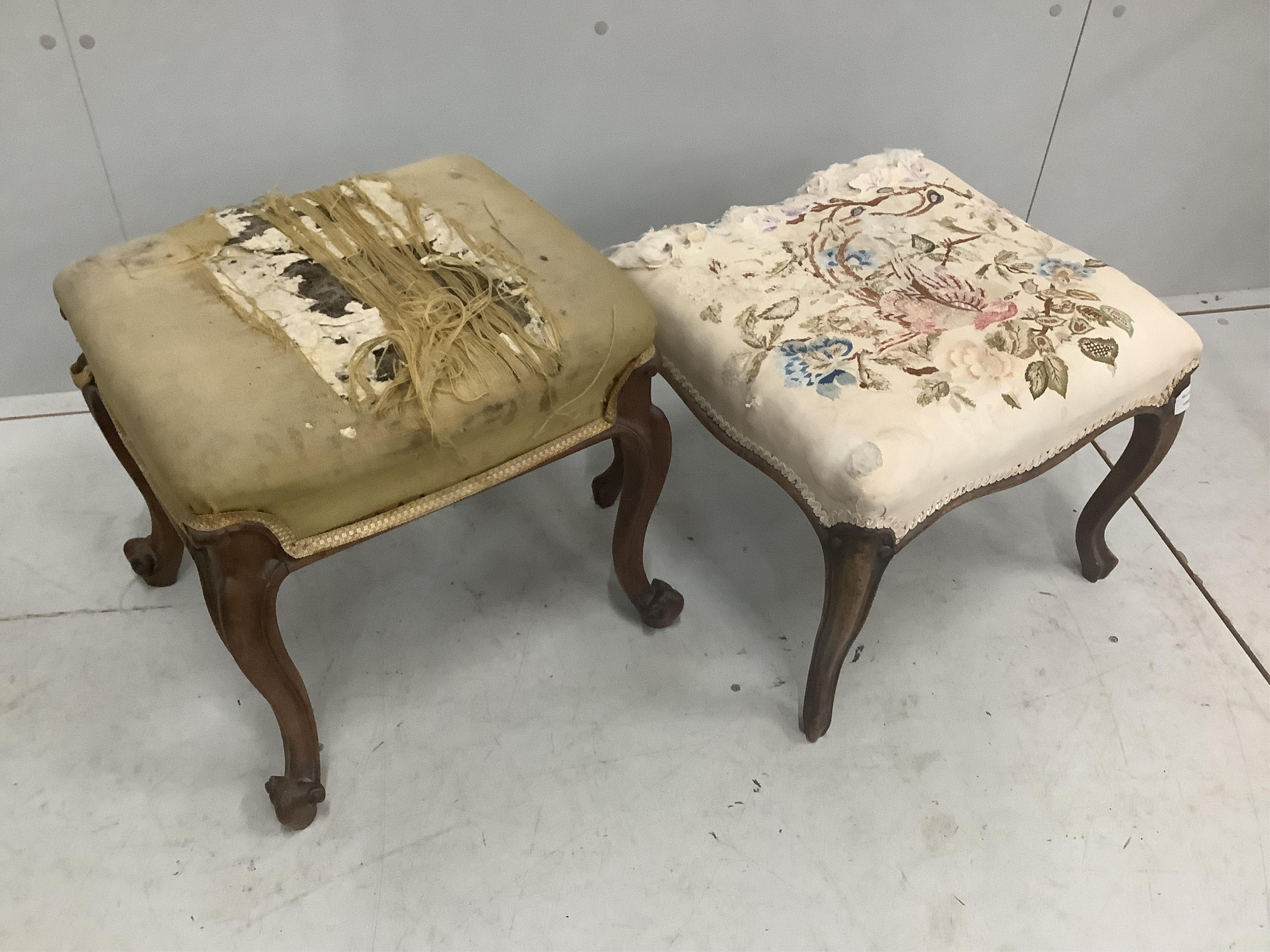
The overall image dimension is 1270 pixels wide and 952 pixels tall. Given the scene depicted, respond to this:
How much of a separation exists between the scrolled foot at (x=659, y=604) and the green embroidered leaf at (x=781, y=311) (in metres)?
0.37

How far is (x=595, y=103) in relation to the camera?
131 centimetres

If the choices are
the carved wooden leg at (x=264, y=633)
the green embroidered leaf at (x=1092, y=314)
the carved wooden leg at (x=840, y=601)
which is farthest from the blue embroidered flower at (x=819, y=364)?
the carved wooden leg at (x=264, y=633)

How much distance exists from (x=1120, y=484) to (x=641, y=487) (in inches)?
22.8

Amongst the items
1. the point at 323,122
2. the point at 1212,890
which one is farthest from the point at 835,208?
the point at 1212,890

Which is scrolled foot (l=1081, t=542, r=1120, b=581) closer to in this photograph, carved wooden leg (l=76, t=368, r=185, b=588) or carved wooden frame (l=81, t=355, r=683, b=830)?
carved wooden frame (l=81, t=355, r=683, b=830)

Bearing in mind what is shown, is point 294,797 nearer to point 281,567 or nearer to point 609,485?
point 281,567

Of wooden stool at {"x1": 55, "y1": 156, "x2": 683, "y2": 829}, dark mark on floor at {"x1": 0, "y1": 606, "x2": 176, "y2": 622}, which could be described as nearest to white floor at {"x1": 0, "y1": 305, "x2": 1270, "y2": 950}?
dark mark on floor at {"x1": 0, "y1": 606, "x2": 176, "y2": 622}

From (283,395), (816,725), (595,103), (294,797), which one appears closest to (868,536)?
(816,725)

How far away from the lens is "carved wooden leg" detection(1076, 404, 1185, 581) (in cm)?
106

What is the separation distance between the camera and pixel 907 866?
101cm

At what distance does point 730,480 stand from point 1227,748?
68 centimetres

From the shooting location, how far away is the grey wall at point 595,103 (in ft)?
3.86

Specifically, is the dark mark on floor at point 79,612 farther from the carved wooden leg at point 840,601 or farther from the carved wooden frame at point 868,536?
the carved wooden leg at point 840,601

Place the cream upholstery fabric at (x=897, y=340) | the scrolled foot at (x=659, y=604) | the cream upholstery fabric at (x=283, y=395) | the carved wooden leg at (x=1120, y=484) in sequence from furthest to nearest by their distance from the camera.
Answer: the scrolled foot at (x=659, y=604)
the carved wooden leg at (x=1120, y=484)
the cream upholstery fabric at (x=897, y=340)
the cream upholstery fabric at (x=283, y=395)
